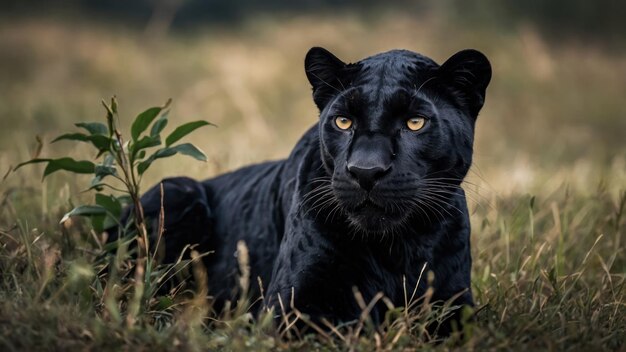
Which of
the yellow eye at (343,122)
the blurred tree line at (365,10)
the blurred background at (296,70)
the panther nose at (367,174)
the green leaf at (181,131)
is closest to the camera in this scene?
the panther nose at (367,174)

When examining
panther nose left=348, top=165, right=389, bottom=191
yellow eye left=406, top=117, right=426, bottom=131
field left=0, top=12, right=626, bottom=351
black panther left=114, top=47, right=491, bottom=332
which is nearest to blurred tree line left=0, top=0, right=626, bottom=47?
field left=0, top=12, right=626, bottom=351

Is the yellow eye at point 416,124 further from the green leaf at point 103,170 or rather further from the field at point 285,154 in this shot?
the green leaf at point 103,170

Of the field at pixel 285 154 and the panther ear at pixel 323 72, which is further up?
the panther ear at pixel 323 72

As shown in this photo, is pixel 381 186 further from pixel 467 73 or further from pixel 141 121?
pixel 141 121

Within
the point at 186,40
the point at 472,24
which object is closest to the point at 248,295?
the point at 472,24

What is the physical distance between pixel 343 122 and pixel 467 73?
1.79 ft

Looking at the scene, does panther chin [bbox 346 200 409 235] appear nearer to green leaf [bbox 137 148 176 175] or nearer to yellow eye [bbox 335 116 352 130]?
yellow eye [bbox 335 116 352 130]

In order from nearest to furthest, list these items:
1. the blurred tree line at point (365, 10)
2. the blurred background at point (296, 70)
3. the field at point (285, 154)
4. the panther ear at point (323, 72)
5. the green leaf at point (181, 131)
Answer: the field at point (285, 154) < the panther ear at point (323, 72) < the green leaf at point (181, 131) < the blurred background at point (296, 70) < the blurred tree line at point (365, 10)

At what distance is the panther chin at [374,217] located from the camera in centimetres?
329

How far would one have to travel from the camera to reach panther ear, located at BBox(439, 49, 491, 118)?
347 cm

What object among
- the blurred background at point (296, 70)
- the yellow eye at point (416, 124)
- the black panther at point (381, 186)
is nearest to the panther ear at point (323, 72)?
the black panther at point (381, 186)

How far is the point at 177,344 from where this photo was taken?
275 centimetres

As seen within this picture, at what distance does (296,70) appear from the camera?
12859mm

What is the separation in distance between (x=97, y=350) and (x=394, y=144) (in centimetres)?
130
